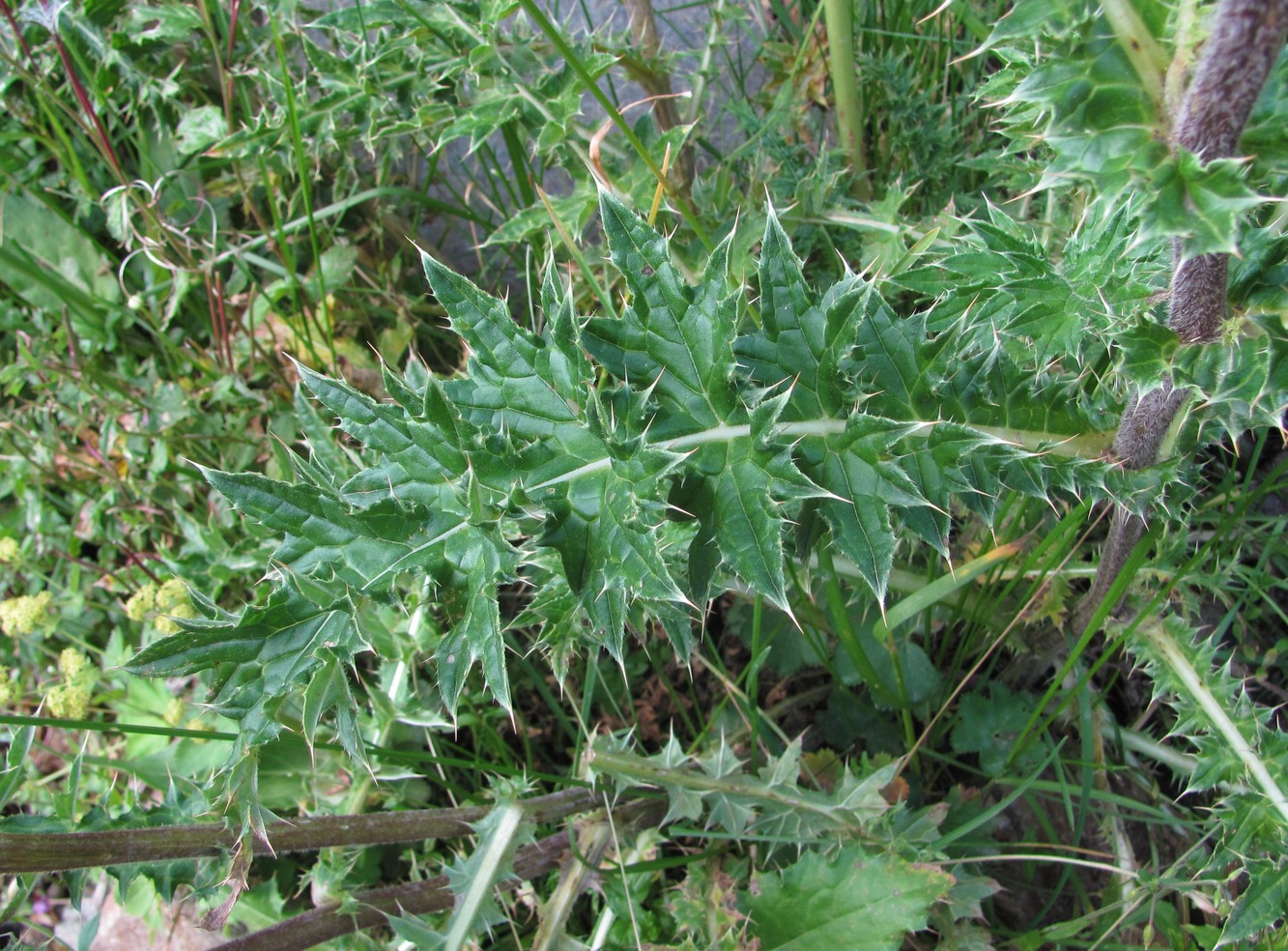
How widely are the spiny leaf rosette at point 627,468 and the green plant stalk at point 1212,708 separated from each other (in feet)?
1.87

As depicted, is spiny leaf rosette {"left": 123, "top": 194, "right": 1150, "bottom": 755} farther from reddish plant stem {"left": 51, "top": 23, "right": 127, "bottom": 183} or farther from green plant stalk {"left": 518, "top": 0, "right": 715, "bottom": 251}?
reddish plant stem {"left": 51, "top": 23, "right": 127, "bottom": 183}

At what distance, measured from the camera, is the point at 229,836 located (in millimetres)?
1676

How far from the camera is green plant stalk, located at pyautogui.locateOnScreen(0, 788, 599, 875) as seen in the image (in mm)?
1424

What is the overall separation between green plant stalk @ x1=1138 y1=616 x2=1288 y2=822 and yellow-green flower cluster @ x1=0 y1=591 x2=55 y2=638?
3.08 meters

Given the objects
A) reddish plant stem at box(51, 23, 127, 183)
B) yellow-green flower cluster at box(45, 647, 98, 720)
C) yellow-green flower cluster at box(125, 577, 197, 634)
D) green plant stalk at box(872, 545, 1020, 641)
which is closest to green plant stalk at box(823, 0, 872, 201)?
green plant stalk at box(872, 545, 1020, 641)

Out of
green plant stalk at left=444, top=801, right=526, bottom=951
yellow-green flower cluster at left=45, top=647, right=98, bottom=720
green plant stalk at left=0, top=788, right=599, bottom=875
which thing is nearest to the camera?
green plant stalk at left=0, top=788, right=599, bottom=875

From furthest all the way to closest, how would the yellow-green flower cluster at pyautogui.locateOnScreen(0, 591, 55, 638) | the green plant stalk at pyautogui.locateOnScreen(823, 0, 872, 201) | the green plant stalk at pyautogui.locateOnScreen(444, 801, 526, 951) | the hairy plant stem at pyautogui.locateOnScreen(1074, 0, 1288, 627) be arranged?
1. the yellow-green flower cluster at pyautogui.locateOnScreen(0, 591, 55, 638)
2. the green plant stalk at pyautogui.locateOnScreen(823, 0, 872, 201)
3. the green plant stalk at pyautogui.locateOnScreen(444, 801, 526, 951)
4. the hairy plant stem at pyautogui.locateOnScreen(1074, 0, 1288, 627)

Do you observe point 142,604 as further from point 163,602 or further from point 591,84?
point 591,84

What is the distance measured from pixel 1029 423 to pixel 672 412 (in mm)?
665

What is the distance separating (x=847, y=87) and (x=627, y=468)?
1.54 m

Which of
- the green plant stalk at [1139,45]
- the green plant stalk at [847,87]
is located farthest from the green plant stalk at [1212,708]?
the green plant stalk at [847,87]

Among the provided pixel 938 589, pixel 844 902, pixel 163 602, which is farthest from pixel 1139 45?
pixel 163 602

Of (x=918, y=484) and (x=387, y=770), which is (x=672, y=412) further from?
(x=387, y=770)

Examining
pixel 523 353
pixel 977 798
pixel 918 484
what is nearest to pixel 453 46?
pixel 523 353
